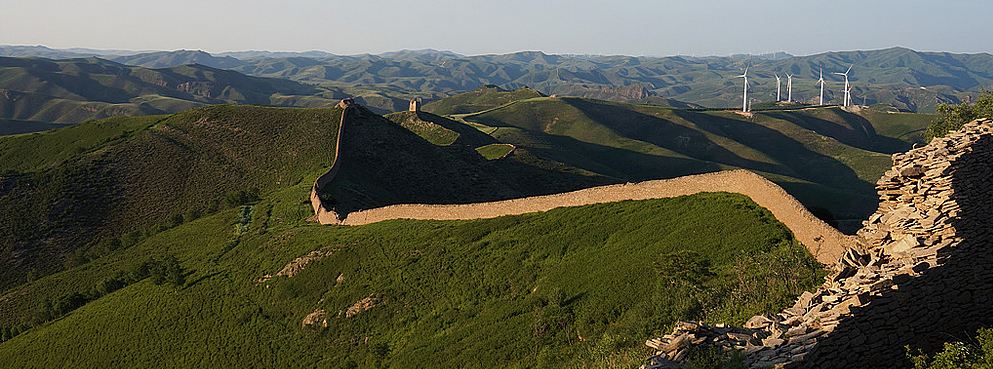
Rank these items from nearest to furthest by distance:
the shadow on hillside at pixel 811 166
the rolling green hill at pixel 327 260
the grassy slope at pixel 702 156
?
the rolling green hill at pixel 327 260
the grassy slope at pixel 702 156
the shadow on hillside at pixel 811 166

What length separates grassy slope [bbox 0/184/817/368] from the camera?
2761 centimetres

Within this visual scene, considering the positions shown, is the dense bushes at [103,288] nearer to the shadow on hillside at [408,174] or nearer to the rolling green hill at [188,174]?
the rolling green hill at [188,174]

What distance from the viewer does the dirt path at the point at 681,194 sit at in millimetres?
27344

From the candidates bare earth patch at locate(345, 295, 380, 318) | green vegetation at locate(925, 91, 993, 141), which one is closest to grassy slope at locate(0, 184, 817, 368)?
bare earth patch at locate(345, 295, 380, 318)

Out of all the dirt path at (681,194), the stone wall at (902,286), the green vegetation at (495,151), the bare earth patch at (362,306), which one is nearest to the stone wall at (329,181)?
the dirt path at (681,194)

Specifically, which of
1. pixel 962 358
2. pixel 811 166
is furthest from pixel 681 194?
pixel 811 166

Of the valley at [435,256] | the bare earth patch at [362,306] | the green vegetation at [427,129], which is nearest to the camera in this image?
the valley at [435,256]

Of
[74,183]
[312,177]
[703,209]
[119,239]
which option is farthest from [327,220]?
[74,183]

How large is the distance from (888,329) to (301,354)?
106 feet

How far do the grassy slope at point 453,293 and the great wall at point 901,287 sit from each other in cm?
377

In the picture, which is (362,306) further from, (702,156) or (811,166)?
(811,166)

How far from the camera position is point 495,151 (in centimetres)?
12581

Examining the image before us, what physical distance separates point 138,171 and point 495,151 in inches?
2315

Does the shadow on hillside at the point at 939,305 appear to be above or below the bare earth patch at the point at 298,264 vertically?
above
